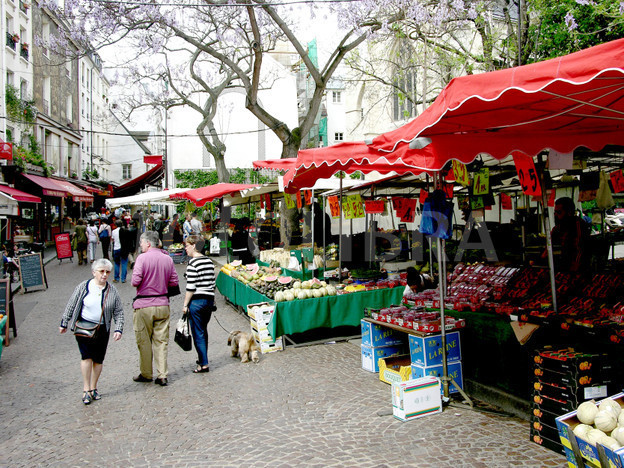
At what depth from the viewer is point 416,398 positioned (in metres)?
4.89

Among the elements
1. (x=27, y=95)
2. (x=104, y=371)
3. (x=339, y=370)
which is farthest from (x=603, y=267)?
(x=27, y=95)

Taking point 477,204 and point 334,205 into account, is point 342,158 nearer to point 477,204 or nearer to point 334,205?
point 477,204

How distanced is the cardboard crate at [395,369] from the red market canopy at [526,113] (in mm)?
2418

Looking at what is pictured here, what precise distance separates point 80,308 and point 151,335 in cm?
105

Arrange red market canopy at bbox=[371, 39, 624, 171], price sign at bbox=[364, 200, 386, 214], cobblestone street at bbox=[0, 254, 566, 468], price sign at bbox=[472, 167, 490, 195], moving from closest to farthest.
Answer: red market canopy at bbox=[371, 39, 624, 171]
cobblestone street at bbox=[0, 254, 566, 468]
price sign at bbox=[472, 167, 490, 195]
price sign at bbox=[364, 200, 386, 214]

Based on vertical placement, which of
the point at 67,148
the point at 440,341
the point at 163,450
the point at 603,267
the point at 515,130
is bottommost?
the point at 163,450

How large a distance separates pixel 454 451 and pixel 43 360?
6188 mm

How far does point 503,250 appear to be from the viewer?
1252 centimetres

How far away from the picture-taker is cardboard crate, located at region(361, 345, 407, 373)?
21.0 feet

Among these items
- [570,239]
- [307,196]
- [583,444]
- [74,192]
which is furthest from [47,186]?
[583,444]

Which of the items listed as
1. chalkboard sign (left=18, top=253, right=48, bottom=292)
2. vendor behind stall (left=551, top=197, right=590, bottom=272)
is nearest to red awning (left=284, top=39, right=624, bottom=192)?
vendor behind stall (left=551, top=197, right=590, bottom=272)

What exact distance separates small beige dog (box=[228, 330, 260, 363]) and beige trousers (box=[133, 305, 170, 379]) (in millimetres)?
1274

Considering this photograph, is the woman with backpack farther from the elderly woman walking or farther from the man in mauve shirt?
the elderly woman walking

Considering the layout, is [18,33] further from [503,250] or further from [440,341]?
[440,341]
